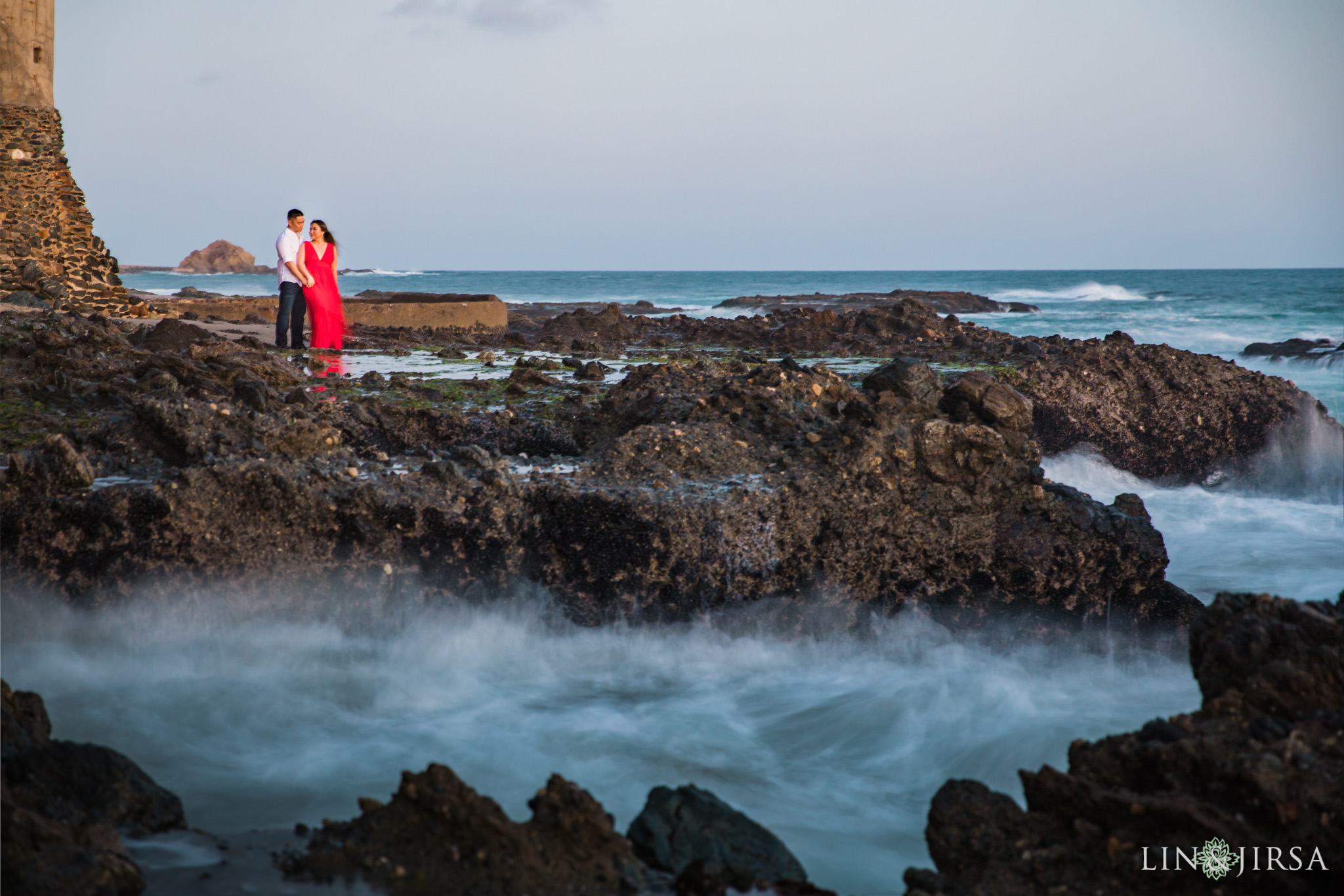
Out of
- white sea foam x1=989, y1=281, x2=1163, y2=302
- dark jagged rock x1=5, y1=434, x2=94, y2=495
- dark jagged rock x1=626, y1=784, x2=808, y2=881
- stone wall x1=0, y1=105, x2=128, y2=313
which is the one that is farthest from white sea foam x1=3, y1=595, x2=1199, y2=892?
white sea foam x1=989, y1=281, x2=1163, y2=302

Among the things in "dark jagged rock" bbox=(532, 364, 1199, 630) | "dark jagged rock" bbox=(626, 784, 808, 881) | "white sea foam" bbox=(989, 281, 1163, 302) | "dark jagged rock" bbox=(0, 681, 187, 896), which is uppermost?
"white sea foam" bbox=(989, 281, 1163, 302)

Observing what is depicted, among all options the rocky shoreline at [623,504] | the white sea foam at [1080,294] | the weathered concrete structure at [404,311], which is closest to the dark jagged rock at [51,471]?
the rocky shoreline at [623,504]

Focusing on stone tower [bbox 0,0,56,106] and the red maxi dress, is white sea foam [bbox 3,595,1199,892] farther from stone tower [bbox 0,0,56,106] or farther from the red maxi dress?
stone tower [bbox 0,0,56,106]

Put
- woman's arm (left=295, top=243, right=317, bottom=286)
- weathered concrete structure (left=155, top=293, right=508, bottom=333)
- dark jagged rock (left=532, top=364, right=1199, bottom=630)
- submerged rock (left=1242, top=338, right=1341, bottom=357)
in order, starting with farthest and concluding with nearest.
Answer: submerged rock (left=1242, top=338, right=1341, bottom=357) < weathered concrete structure (left=155, top=293, right=508, bottom=333) < woman's arm (left=295, top=243, right=317, bottom=286) < dark jagged rock (left=532, top=364, right=1199, bottom=630)

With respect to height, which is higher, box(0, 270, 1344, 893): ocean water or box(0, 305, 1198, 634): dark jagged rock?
box(0, 305, 1198, 634): dark jagged rock

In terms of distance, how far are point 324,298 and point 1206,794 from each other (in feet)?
27.8

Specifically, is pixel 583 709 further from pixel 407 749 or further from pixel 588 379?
pixel 588 379

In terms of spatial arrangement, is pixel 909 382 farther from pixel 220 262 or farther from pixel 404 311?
pixel 220 262

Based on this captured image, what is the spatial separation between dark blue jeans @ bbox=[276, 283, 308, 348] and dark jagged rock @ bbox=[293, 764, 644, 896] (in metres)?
7.80

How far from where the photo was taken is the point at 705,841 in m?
2.25

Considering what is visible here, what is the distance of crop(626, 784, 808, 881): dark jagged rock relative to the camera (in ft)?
7.22

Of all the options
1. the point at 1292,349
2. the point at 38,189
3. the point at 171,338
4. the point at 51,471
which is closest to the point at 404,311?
the point at 38,189

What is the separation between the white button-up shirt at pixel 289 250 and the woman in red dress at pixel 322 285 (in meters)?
0.06

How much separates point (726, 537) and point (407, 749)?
141cm
